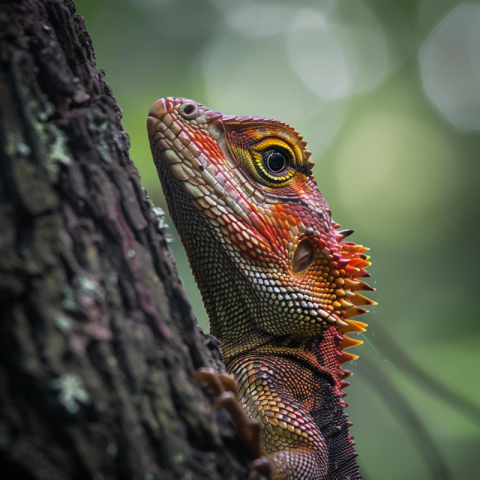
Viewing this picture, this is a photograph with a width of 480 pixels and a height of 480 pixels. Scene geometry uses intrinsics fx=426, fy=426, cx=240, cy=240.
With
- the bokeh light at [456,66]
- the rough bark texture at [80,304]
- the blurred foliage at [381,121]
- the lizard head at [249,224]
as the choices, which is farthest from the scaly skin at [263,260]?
the bokeh light at [456,66]

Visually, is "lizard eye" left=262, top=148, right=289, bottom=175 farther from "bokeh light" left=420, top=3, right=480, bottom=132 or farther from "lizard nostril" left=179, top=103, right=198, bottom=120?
"bokeh light" left=420, top=3, right=480, bottom=132

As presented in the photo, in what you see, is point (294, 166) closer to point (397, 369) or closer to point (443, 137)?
point (397, 369)

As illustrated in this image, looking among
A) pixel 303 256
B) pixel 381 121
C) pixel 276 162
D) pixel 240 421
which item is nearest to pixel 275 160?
pixel 276 162

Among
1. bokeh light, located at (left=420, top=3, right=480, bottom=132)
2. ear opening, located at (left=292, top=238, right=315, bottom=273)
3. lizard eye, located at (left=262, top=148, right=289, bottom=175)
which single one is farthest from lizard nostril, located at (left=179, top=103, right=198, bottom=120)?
bokeh light, located at (left=420, top=3, right=480, bottom=132)

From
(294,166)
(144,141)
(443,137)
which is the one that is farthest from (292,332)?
(443,137)

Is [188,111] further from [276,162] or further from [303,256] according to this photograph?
[303,256]
